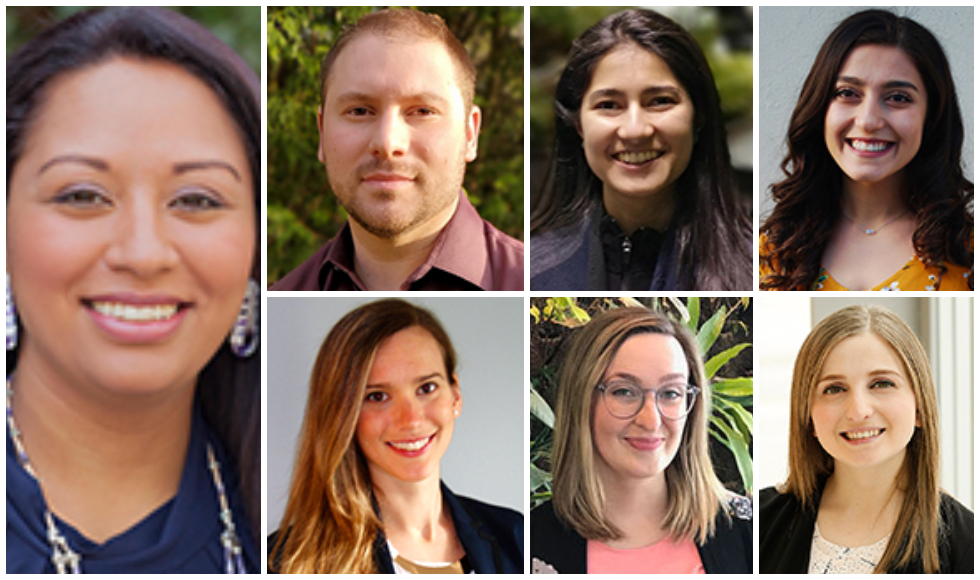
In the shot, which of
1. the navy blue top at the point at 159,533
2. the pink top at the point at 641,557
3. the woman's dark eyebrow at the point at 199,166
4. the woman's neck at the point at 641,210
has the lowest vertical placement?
the pink top at the point at 641,557

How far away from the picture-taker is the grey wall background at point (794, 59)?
2.22 m

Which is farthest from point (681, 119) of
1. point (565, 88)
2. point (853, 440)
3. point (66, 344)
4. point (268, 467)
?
point (66, 344)

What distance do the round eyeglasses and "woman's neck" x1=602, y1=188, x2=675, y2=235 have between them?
14.3 inches

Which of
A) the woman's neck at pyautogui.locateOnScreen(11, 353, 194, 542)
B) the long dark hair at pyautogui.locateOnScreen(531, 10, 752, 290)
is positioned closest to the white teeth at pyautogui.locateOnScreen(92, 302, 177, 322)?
the woman's neck at pyautogui.locateOnScreen(11, 353, 194, 542)

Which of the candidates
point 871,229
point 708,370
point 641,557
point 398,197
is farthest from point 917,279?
point 398,197

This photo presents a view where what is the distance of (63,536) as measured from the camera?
211 centimetres

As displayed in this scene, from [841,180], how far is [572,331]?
0.72 m

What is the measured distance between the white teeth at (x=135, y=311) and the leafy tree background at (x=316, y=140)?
0.42m

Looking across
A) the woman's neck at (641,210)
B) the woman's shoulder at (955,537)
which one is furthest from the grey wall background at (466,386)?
the woman's shoulder at (955,537)

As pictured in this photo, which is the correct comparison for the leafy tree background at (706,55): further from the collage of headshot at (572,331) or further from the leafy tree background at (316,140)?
the leafy tree background at (316,140)

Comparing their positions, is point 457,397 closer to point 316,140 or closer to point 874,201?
point 316,140

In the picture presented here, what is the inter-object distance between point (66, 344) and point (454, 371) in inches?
33.4

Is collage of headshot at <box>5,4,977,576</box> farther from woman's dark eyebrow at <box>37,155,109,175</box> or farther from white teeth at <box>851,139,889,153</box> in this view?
woman's dark eyebrow at <box>37,155,109,175</box>

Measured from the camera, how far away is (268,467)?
221cm
